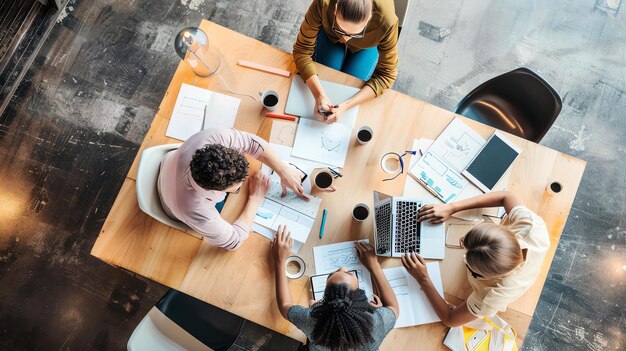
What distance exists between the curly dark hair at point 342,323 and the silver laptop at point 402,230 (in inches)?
13.8

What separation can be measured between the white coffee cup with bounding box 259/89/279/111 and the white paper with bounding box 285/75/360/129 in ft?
0.22

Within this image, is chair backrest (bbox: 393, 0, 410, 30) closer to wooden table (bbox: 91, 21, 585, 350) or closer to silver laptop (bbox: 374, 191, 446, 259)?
wooden table (bbox: 91, 21, 585, 350)

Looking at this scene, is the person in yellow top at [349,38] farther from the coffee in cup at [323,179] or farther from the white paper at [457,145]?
the white paper at [457,145]

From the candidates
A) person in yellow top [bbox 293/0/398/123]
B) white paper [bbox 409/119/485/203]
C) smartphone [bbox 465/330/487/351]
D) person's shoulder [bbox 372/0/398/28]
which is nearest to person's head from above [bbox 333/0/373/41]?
person in yellow top [bbox 293/0/398/123]

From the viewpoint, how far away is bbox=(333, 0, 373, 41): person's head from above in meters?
1.79

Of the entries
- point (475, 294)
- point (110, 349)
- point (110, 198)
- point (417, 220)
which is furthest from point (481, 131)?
point (110, 349)

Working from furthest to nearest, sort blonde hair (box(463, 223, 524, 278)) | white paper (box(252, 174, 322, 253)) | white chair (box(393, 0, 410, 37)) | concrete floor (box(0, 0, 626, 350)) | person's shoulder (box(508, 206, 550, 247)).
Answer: concrete floor (box(0, 0, 626, 350)) < white chair (box(393, 0, 410, 37)) < white paper (box(252, 174, 322, 253)) < person's shoulder (box(508, 206, 550, 247)) < blonde hair (box(463, 223, 524, 278))

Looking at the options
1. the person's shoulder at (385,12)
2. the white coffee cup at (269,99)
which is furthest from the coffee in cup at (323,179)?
the person's shoulder at (385,12)

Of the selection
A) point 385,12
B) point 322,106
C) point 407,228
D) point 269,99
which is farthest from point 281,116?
point 407,228

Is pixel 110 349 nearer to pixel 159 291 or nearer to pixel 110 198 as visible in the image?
pixel 159 291

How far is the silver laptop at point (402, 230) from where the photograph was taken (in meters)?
1.87

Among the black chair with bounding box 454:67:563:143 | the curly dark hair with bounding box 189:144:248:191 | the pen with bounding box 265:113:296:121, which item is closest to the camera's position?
the curly dark hair with bounding box 189:144:248:191

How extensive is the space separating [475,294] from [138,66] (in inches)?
102

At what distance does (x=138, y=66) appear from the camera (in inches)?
120
